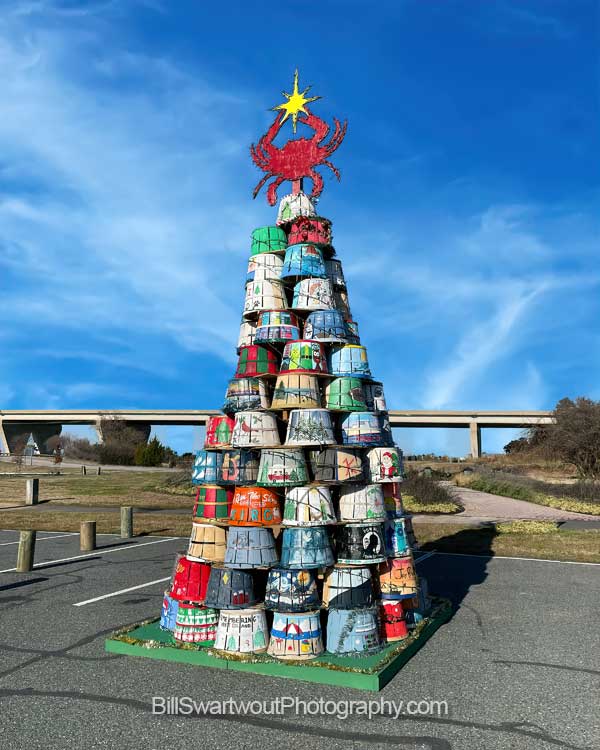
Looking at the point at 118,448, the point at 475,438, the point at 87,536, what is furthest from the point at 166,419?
the point at 87,536

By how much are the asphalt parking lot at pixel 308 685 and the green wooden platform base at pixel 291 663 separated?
124 mm

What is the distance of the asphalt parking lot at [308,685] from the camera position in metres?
5.55

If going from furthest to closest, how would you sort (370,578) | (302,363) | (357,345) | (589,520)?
(589,520) < (357,345) < (302,363) < (370,578)

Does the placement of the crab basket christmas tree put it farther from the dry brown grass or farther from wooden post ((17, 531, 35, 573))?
the dry brown grass

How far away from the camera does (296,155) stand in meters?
9.98

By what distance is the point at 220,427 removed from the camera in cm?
874

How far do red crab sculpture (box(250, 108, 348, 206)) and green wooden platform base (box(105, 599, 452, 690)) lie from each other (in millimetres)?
7152

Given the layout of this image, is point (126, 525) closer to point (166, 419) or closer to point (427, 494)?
point (427, 494)

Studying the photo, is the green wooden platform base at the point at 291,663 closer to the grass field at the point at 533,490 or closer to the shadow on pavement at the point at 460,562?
the shadow on pavement at the point at 460,562

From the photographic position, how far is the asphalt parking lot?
5547mm

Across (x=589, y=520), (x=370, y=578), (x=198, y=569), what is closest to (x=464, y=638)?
(x=370, y=578)

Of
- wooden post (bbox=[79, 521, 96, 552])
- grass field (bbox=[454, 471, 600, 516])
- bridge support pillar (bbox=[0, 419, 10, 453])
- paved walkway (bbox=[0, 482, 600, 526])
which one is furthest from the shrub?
bridge support pillar (bbox=[0, 419, 10, 453])

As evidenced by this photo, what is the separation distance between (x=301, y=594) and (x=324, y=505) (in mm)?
1165

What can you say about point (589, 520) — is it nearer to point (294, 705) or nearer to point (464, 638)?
point (464, 638)
